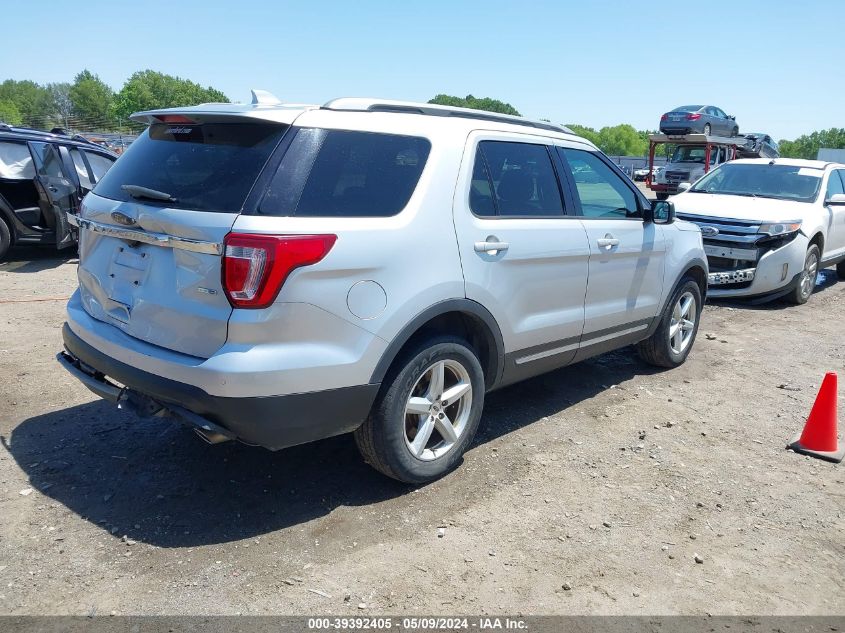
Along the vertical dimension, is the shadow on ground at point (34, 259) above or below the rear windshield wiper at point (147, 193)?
below

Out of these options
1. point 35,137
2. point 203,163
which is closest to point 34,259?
point 35,137

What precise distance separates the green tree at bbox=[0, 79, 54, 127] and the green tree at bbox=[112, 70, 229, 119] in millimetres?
15680

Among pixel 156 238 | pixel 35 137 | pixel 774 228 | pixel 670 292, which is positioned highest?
pixel 35 137

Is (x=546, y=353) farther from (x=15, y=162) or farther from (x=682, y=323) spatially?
(x=15, y=162)

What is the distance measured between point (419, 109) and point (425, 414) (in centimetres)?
165

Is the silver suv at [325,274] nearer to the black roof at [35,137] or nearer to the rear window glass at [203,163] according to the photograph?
the rear window glass at [203,163]

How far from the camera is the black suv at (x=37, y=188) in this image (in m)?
9.24

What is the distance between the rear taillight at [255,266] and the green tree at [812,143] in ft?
336

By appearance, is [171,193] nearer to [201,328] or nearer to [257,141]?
[257,141]

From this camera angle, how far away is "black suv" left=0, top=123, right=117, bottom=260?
924 centimetres

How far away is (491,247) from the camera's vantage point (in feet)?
12.8

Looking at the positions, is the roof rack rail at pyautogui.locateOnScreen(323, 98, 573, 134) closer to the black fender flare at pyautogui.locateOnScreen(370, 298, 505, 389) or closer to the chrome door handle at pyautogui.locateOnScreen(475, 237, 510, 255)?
the chrome door handle at pyautogui.locateOnScreen(475, 237, 510, 255)

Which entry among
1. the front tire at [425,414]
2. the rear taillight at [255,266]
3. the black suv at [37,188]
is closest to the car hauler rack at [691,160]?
the black suv at [37,188]

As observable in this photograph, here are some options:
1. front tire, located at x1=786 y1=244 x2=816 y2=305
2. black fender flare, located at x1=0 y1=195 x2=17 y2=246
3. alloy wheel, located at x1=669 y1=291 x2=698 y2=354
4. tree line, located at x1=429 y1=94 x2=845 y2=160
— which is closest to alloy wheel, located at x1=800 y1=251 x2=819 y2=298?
front tire, located at x1=786 y1=244 x2=816 y2=305
